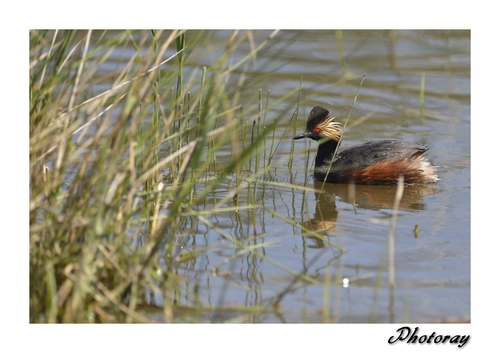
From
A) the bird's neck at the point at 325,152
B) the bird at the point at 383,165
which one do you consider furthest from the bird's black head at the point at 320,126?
the bird at the point at 383,165

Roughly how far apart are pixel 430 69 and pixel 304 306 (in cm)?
695

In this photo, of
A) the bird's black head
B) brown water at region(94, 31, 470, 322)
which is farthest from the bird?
the bird's black head

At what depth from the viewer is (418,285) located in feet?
17.0

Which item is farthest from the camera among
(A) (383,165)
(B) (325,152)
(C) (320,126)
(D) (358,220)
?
(B) (325,152)

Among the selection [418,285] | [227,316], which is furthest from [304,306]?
[418,285]

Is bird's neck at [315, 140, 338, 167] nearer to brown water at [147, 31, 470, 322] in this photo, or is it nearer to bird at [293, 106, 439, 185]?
brown water at [147, 31, 470, 322]

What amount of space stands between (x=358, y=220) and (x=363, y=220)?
0.04m

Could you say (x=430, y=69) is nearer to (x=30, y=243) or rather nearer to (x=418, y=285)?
(x=418, y=285)

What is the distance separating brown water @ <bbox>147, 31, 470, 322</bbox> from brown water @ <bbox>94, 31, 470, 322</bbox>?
1 cm

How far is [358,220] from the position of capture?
6.46m

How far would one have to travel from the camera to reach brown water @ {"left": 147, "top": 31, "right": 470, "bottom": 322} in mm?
4855

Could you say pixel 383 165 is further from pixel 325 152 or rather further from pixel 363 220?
pixel 363 220

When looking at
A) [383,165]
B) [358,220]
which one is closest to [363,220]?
[358,220]

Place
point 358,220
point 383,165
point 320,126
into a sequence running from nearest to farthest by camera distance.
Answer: point 358,220 < point 383,165 < point 320,126
